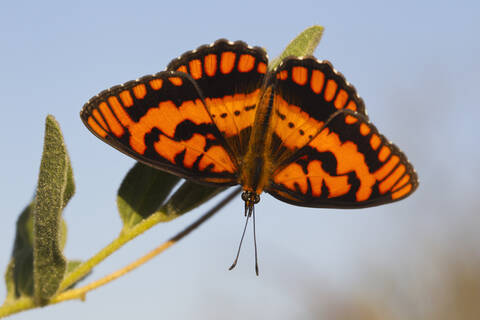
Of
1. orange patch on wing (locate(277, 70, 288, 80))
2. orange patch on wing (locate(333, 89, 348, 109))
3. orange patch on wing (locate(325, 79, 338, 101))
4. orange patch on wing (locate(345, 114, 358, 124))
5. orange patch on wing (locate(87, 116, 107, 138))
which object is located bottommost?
orange patch on wing (locate(87, 116, 107, 138))

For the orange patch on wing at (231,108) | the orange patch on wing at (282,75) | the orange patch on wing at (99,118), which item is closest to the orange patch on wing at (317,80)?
the orange patch on wing at (282,75)

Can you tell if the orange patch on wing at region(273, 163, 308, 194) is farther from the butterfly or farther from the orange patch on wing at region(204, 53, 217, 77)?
the orange patch on wing at region(204, 53, 217, 77)

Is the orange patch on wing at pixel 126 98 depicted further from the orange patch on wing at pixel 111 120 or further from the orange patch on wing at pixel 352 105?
the orange patch on wing at pixel 352 105

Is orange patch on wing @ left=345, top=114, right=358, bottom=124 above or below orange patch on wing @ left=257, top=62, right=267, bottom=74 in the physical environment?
below

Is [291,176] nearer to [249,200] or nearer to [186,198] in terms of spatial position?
[249,200]

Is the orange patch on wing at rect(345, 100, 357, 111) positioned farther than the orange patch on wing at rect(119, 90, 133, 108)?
Yes

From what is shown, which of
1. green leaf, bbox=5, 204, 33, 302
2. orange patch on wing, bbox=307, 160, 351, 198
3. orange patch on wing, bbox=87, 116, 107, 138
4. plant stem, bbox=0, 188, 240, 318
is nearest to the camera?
plant stem, bbox=0, 188, 240, 318

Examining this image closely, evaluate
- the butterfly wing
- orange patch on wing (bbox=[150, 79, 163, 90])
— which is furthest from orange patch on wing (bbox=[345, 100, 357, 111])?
orange patch on wing (bbox=[150, 79, 163, 90])
